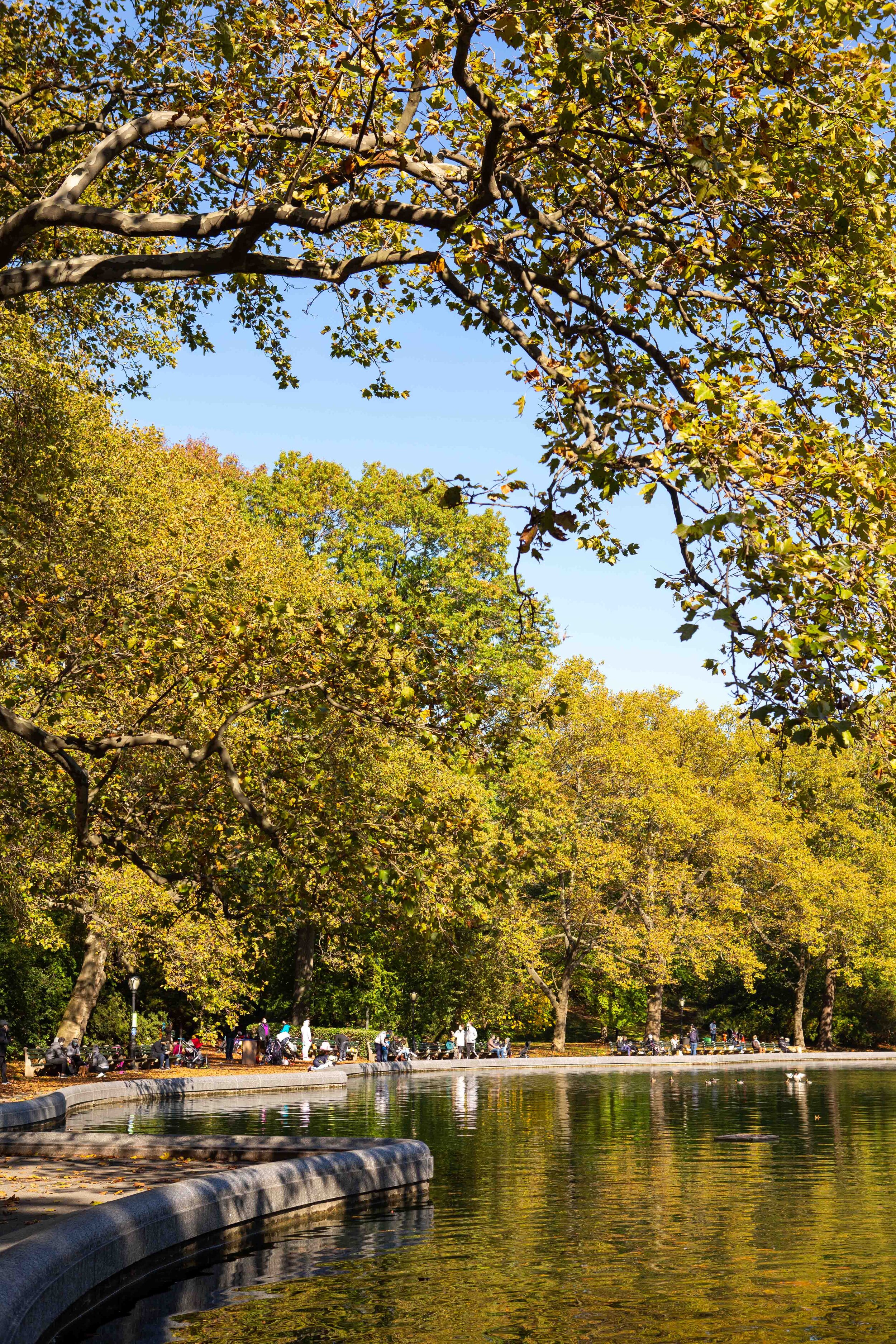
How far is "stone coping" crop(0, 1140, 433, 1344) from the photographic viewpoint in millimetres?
7734

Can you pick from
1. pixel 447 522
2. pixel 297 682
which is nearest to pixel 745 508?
pixel 297 682

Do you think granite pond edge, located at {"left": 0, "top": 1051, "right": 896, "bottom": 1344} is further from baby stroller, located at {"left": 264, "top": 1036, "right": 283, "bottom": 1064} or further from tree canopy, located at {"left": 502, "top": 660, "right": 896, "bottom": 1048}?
tree canopy, located at {"left": 502, "top": 660, "right": 896, "bottom": 1048}

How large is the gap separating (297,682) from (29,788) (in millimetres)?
4566

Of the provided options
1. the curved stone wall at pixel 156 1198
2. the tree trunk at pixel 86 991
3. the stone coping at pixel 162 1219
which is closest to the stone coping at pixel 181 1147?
the curved stone wall at pixel 156 1198

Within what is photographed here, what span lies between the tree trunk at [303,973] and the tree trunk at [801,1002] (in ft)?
90.7

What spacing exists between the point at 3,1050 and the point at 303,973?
16.1 meters

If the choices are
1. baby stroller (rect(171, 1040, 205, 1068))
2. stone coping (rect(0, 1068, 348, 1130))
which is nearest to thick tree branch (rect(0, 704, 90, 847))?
stone coping (rect(0, 1068, 348, 1130))

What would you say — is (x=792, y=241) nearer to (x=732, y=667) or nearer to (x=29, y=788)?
(x=732, y=667)

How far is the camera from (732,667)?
8.09 meters

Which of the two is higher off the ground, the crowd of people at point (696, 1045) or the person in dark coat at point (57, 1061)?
the person in dark coat at point (57, 1061)

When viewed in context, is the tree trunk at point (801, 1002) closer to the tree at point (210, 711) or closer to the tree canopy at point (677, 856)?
the tree canopy at point (677, 856)

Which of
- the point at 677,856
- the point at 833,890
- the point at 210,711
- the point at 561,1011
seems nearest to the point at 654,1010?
the point at 561,1011

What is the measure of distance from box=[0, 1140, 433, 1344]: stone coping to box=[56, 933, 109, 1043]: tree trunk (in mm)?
22204

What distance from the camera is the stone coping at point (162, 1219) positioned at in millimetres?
7734
